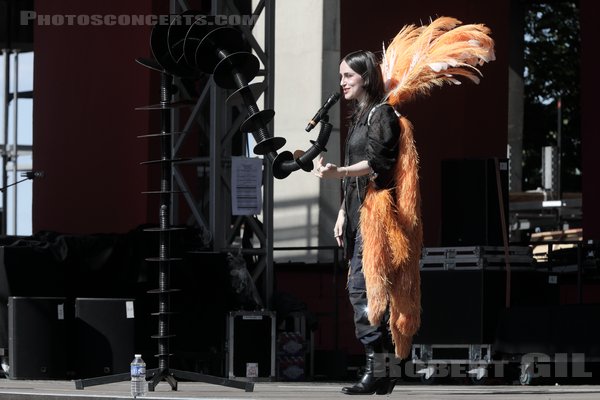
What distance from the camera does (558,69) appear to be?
2812cm

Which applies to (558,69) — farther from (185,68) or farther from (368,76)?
(368,76)

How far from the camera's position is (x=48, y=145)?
1287 cm

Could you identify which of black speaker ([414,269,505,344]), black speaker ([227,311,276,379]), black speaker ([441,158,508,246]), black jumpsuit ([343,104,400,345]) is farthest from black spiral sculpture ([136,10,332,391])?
black speaker ([441,158,508,246])

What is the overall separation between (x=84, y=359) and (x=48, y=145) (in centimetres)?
347

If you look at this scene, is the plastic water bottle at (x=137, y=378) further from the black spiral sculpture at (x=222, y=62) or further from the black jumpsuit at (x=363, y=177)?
the black spiral sculpture at (x=222, y=62)

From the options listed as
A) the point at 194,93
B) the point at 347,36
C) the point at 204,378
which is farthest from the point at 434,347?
the point at 347,36

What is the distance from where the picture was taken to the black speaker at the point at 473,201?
35.2ft

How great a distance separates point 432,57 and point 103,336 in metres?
3.52

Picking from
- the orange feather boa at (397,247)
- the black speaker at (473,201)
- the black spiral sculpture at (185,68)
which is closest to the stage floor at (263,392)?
the black spiral sculpture at (185,68)

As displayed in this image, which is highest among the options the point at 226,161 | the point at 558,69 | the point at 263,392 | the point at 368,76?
the point at 558,69

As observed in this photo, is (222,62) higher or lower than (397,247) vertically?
higher

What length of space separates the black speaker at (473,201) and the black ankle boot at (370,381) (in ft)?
11.2

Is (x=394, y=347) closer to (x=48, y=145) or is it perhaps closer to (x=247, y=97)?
(x=247, y=97)

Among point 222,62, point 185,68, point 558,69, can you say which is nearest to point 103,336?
point 185,68
